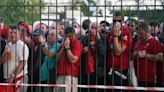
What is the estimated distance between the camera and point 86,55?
639 cm

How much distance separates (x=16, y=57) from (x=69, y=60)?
3.03ft

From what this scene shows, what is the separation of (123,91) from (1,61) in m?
2.01

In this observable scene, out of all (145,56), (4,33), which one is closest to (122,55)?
(145,56)

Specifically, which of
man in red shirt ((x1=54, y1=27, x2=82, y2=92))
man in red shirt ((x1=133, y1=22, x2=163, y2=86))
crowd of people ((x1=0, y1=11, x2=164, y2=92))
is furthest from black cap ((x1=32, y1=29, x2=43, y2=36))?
man in red shirt ((x1=133, y1=22, x2=163, y2=86))

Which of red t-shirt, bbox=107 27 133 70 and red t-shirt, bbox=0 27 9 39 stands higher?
red t-shirt, bbox=0 27 9 39

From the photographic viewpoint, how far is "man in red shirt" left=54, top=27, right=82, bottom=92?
6.20m

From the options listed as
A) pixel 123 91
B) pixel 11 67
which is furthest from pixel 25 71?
pixel 123 91

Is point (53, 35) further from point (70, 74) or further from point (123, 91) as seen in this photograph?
point (123, 91)

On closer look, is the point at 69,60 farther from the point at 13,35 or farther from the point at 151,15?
the point at 151,15

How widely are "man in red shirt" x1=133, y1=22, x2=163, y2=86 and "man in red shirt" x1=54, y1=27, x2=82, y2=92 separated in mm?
866

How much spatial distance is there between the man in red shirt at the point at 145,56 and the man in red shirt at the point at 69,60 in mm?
866

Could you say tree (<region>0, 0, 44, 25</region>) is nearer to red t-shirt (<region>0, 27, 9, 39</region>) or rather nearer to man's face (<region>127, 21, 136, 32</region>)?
red t-shirt (<region>0, 27, 9, 39</region>)

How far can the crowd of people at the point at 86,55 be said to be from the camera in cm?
605

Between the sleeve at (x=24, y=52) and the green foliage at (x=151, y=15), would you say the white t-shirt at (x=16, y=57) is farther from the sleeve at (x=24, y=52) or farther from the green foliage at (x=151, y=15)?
the green foliage at (x=151, y=15)
